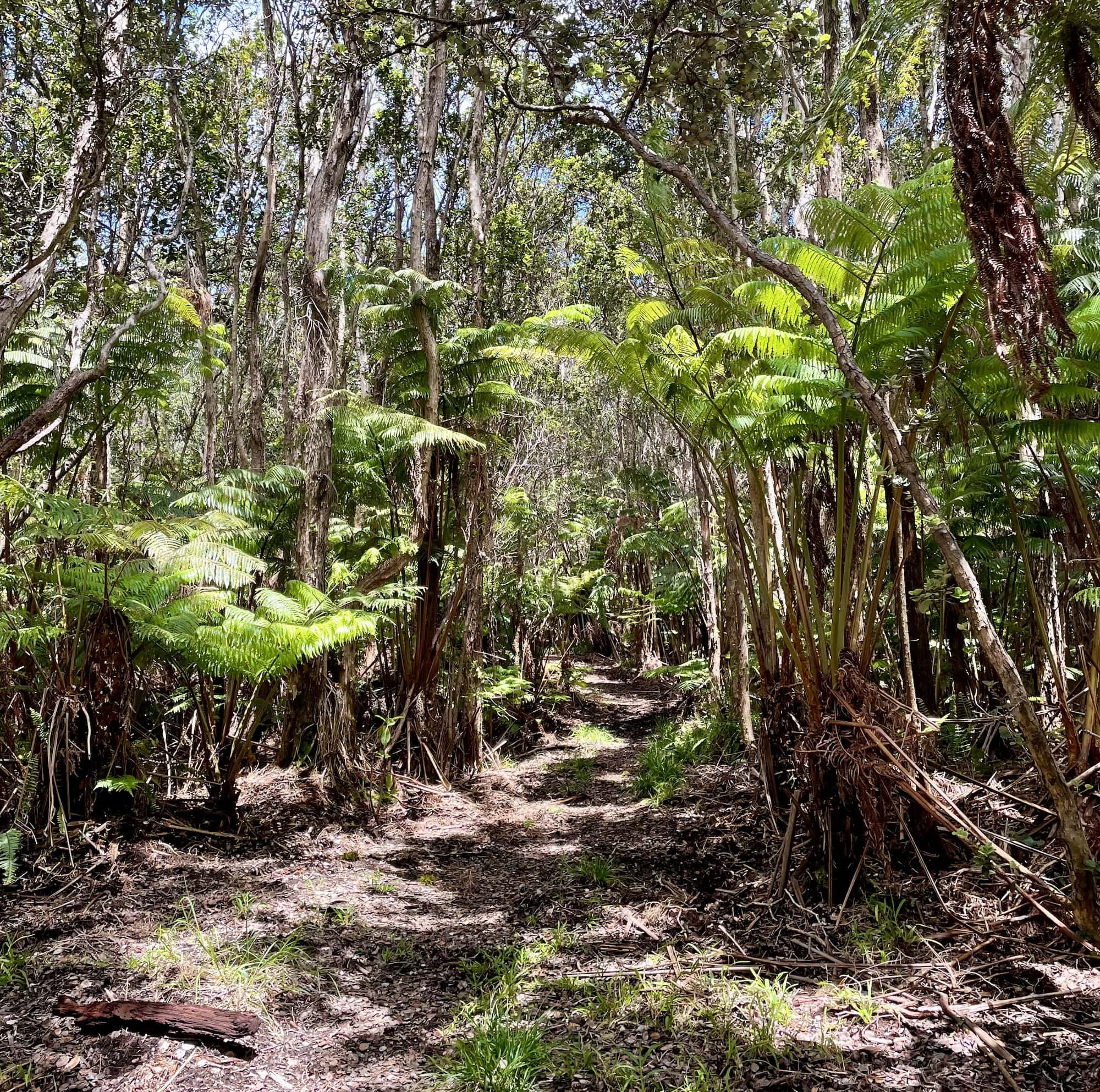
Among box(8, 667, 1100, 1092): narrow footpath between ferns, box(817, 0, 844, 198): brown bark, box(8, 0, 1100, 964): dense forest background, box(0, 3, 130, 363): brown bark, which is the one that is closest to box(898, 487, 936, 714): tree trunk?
box(8, 0, 1100, 964): dense forest background

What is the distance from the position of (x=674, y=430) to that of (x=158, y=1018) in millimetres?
5299

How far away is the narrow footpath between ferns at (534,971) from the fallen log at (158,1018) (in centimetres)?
4

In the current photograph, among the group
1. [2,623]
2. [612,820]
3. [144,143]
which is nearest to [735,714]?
[612,820]

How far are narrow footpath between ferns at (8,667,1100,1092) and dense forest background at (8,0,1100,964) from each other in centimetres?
35

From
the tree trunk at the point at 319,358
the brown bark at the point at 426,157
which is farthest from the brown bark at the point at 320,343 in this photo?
the brown bark at the point at 426,157

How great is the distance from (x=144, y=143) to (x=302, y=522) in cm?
950

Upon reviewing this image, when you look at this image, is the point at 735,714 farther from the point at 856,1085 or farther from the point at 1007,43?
the point at 1007,43

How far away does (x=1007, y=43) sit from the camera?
117 inches

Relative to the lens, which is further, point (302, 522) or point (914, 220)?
point (302, 522)

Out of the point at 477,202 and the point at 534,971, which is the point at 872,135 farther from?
the point at 534,971

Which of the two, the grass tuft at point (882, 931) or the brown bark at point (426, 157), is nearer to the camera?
the grass tuft at point (882, 931)

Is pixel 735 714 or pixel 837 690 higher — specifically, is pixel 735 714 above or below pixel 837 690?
below

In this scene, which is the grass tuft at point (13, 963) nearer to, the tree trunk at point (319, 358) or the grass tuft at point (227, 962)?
the grass tuft at point (227, 962)

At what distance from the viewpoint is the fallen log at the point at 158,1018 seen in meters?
2.73
